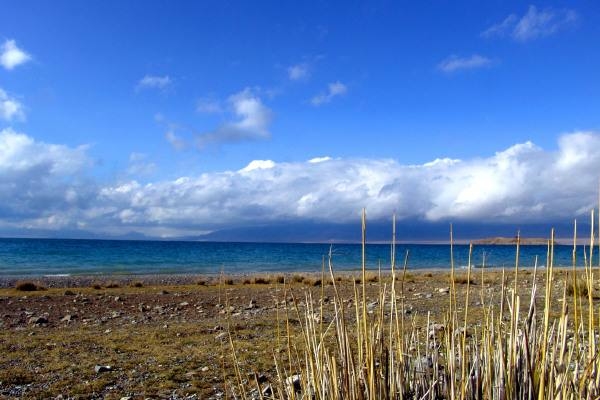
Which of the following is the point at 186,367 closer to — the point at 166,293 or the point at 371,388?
the point at 371,388

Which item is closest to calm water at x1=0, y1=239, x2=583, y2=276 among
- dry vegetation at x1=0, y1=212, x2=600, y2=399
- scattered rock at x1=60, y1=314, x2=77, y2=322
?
dry vegetation at x1=0, y1=212, x2=600, y2=399

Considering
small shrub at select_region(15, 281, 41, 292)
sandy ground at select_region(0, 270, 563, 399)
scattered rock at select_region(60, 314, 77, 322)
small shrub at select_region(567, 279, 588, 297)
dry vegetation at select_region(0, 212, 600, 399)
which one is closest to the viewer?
dry vegetation at select_region(0, 212, 600, 399)

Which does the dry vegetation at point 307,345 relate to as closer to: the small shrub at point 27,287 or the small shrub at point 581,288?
the small shrub at point 581,288

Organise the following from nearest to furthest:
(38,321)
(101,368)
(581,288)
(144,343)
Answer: (101,368) < (144,343) < (581,288) < (38,321)

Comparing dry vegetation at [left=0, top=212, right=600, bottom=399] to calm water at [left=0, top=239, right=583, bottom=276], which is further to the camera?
calm water at [left=0, top=239, right=583, bottom=276]

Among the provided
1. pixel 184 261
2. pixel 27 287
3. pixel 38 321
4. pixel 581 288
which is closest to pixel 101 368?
pixel 38 321

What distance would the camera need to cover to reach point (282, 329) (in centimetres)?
1051

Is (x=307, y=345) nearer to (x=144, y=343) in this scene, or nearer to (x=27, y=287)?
(x=144, y=343)

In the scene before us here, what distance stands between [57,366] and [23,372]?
46 cm

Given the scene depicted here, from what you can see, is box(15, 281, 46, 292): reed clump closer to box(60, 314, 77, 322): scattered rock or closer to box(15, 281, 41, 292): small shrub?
box(15, 281, 41, 292): small shrub

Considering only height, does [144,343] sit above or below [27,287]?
above

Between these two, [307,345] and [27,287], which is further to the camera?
[27,287]

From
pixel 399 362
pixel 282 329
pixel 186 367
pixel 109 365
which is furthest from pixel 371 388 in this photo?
pixel 282 329

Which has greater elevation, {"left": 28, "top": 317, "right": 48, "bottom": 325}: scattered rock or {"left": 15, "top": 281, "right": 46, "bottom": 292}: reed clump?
{"left": 28, "top": 317, "right": 48, "bottom": 325}: scattered rock
